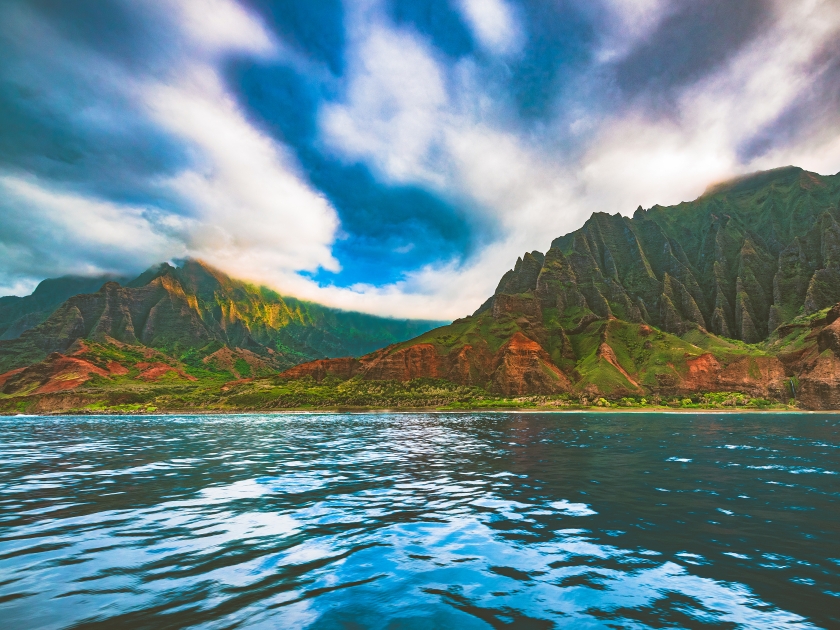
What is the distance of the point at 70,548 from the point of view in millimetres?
15914

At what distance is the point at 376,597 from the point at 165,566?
7802 mm

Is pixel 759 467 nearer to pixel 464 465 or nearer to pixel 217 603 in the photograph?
pixel 464 465

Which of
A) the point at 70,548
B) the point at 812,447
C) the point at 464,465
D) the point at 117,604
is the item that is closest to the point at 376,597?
the point at 117,604

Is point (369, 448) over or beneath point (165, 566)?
beneath

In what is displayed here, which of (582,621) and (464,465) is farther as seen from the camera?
(464,465)

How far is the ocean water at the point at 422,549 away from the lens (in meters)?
10.7

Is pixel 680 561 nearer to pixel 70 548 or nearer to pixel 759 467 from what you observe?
pixel 70 548

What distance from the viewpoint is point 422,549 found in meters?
15.8

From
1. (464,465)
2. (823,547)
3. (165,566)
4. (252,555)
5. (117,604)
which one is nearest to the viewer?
(117,604)

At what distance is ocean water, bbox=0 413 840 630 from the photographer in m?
10.7

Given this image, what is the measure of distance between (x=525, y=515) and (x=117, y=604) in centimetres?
1706

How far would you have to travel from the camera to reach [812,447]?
172 feet

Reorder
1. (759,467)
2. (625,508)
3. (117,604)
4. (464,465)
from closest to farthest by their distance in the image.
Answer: (117,604) < (625,508) < (759,467) < (464,465)

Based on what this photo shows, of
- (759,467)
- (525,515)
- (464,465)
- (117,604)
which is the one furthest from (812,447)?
(117,604)
